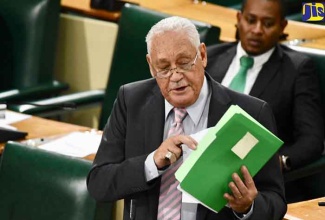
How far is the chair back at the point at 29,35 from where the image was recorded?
550 centimetres

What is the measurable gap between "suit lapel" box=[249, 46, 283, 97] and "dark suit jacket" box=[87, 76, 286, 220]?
1.32 metres

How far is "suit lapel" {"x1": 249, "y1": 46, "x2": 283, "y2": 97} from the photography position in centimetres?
455

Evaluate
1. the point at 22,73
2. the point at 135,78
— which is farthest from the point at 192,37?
the point at 22,73

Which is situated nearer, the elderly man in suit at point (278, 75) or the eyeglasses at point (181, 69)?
the eyeglasses at point (181, 69)

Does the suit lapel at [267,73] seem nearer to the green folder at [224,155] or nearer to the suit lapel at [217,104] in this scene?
the suit lapel at [217,104]

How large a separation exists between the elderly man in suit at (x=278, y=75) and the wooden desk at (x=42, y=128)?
72cm

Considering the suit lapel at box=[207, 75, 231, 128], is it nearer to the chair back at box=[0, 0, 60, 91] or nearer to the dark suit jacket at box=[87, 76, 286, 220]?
the dark suit jacket at box=[87, 76, 286, 220]

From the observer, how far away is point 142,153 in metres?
3.20

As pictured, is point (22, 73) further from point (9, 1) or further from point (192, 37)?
point (192, 37)

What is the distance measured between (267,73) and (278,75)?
0.05 meters

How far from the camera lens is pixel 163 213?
314 centimetres

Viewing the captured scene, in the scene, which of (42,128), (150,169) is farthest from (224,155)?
(42,128)

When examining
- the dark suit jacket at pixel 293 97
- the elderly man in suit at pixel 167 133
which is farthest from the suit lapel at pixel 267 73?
the elderly man in suit at pixel 167 133

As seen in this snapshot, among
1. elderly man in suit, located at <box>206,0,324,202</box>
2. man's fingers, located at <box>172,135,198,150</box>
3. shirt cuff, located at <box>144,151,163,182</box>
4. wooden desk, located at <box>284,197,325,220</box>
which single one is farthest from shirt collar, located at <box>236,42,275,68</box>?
man's fingers, located at <box>172,135,198,150</box>
